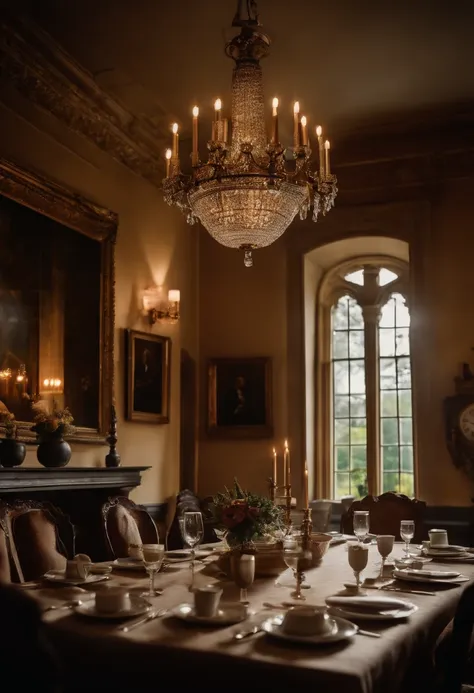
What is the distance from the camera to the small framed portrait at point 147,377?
6000 millimetres

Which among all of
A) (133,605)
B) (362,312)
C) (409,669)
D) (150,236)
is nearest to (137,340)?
(150,236)

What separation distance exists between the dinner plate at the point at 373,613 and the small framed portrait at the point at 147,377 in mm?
3699

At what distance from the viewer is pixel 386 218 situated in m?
6.75

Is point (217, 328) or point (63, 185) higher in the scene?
point (63, 185)

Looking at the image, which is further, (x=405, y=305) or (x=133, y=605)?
(x=405, y=305)

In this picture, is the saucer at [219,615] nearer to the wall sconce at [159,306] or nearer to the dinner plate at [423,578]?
the dinner plate at [423,578]

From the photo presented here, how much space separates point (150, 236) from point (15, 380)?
7.17 ft

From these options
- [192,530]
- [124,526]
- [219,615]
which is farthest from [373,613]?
[124,526]

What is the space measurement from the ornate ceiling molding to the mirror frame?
1.79ft

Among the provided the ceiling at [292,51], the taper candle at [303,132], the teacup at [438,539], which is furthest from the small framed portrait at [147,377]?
the teacup at [438,539]

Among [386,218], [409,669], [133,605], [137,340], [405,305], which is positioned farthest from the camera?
[405,305]

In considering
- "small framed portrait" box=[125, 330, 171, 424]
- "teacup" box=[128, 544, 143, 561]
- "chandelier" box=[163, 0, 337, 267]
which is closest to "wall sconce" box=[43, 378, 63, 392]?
"small framed portrait" box=[125, 330, 171, 424]

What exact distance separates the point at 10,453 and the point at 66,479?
19.1 inches

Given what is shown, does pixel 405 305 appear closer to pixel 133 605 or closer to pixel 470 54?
pixel 470 54
